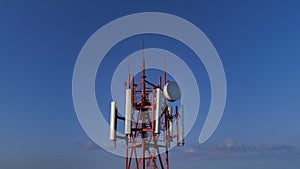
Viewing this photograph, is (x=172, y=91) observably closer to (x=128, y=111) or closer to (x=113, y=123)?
(x=128, y=111)

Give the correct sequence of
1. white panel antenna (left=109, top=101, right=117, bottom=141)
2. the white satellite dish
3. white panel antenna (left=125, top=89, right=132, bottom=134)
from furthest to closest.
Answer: the white satellite dish, white panel antenna (left=109, top=101, right=117, bottom=141), white panel antenna (left=125, top=89, right=132, bottom=134)

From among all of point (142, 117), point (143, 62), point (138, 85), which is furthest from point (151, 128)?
point (143, 62)

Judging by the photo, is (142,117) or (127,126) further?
(142,117)

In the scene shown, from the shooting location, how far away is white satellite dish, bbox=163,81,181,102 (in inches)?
1128

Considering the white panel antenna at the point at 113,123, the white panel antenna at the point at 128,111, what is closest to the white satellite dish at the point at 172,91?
A: the white panel antenna at the point at 128,111

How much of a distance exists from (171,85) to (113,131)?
6639 mm

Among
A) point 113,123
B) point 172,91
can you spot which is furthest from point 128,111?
point 172,91

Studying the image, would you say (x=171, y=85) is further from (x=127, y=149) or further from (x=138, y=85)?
(x=127, y=149)

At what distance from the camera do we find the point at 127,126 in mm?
27297

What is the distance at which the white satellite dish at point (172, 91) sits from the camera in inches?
1128

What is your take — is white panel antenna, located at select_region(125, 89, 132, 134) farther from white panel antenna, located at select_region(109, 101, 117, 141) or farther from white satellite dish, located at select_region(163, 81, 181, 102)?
white satellite dish, located at select_region(163, 81, 181, 102)

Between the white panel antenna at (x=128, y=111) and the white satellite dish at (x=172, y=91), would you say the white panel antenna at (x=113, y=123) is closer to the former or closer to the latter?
the white panel antenna at (x=128, y=111)

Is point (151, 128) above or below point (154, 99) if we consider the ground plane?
below

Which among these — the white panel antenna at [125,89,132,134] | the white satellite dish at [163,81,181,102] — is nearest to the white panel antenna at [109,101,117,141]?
the white panel antenna at [125,89,132,134]
